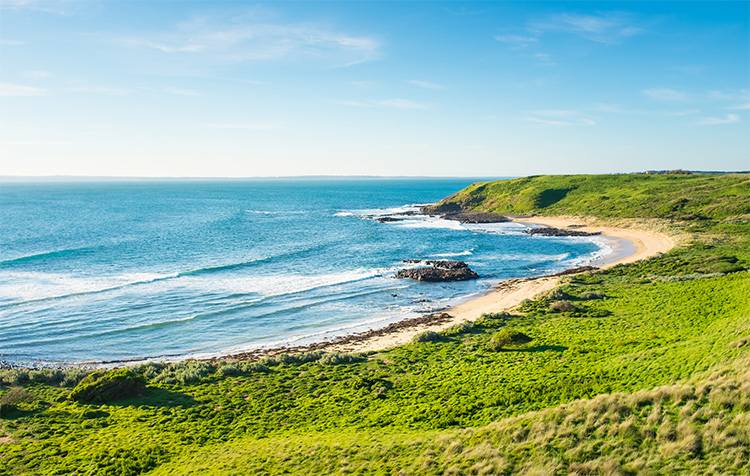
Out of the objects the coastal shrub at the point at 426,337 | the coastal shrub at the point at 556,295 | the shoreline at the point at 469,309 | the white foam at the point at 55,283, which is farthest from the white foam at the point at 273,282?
the coastal shrub at the point at 556,295

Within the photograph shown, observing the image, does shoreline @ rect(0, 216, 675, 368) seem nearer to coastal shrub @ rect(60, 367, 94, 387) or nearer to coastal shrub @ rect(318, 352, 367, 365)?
coastal shrub @ rect(318, 352, 367, 365)

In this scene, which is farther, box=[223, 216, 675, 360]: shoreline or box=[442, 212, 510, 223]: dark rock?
box=[442, 212, 510, 223]: dark rock

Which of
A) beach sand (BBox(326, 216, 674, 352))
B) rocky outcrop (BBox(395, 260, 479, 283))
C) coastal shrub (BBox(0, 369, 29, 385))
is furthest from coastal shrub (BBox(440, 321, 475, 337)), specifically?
coastal shrub (BBox(0, 369, 29, 385))

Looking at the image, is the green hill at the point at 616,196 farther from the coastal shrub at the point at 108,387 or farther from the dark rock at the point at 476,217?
the coastal shrub at the point at 108,387

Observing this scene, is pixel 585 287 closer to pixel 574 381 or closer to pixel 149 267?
pixel 574 381

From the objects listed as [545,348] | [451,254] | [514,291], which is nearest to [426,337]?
[545,348]

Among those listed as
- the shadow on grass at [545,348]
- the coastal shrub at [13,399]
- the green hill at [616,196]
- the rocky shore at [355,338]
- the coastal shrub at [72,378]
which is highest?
the green hill at [616,196]
